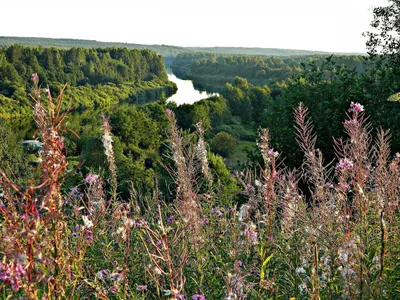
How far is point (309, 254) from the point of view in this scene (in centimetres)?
347

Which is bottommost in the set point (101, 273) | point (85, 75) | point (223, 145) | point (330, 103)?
point (85, 75)

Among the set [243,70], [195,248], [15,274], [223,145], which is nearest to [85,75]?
[243,70]

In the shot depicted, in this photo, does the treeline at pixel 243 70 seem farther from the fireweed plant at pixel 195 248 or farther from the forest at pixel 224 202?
the fireweed plant at pixel 195 248

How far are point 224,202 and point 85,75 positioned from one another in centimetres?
12130

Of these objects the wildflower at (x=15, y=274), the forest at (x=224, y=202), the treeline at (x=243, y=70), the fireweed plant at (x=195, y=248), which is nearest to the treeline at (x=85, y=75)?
the treeline at (x=243, y=70)

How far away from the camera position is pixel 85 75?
124m

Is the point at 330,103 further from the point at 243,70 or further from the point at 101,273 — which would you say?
the point at 243,70

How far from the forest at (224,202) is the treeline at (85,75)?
46672 millimetres

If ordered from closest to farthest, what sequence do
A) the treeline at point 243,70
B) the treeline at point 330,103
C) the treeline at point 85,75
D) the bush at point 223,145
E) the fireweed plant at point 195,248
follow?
1. the fireweed plant at point 195,248
2. the treeline at point 330,103
3. the bush at point 223,145
4. the treeline at point 85,75
5. the treeline at point 243,70

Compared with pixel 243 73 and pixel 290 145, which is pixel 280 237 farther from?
pixel 243 73

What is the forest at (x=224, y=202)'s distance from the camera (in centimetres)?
207

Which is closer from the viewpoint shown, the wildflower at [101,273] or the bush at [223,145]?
the wildflower at [101,273]

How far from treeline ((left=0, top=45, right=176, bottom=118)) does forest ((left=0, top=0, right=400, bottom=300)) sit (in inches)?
1837

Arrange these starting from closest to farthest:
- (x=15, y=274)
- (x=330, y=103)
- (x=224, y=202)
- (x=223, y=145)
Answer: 1. (x=15, y=274)
2. (x=224, y=202)
3. (x=330, y=103)
4. (x=223, y=145)
